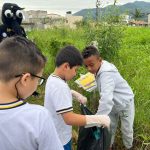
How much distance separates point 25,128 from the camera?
4.33 feet

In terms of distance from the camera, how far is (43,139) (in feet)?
4.40

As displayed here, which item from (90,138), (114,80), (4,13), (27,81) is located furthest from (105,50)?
(27,81)

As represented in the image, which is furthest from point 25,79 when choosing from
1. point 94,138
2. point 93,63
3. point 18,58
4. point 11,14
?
point 11,14

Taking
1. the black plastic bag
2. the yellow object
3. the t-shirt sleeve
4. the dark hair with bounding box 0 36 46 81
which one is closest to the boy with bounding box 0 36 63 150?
the dark hair with bounding box 0 36 46 81

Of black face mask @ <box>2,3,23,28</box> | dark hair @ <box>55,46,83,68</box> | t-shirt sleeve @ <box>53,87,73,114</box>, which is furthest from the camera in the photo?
black face mask @ <box>2,3,23,28</box>

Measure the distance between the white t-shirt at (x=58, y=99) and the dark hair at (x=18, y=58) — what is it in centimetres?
84

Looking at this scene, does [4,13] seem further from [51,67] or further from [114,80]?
[51,67]

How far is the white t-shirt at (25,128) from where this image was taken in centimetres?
132

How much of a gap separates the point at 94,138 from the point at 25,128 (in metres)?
1.46

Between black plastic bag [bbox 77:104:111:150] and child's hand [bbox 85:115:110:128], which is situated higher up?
child's hand [bbox 85:115:110:128]

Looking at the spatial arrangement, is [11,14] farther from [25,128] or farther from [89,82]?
[25,128]

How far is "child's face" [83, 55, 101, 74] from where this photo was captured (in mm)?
3027

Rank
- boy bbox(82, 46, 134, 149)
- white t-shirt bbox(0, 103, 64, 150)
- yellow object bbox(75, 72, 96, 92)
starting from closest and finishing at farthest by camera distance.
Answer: white t-shirt bbox(0, 103, 64, 150)
boy bbox(82, 46, 134, 149)
yellow object bbox(75, 72, 96, 92)

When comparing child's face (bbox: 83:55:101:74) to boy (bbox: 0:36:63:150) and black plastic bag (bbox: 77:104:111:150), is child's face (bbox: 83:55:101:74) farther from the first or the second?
boy (bbox: 0:36:63:150)
